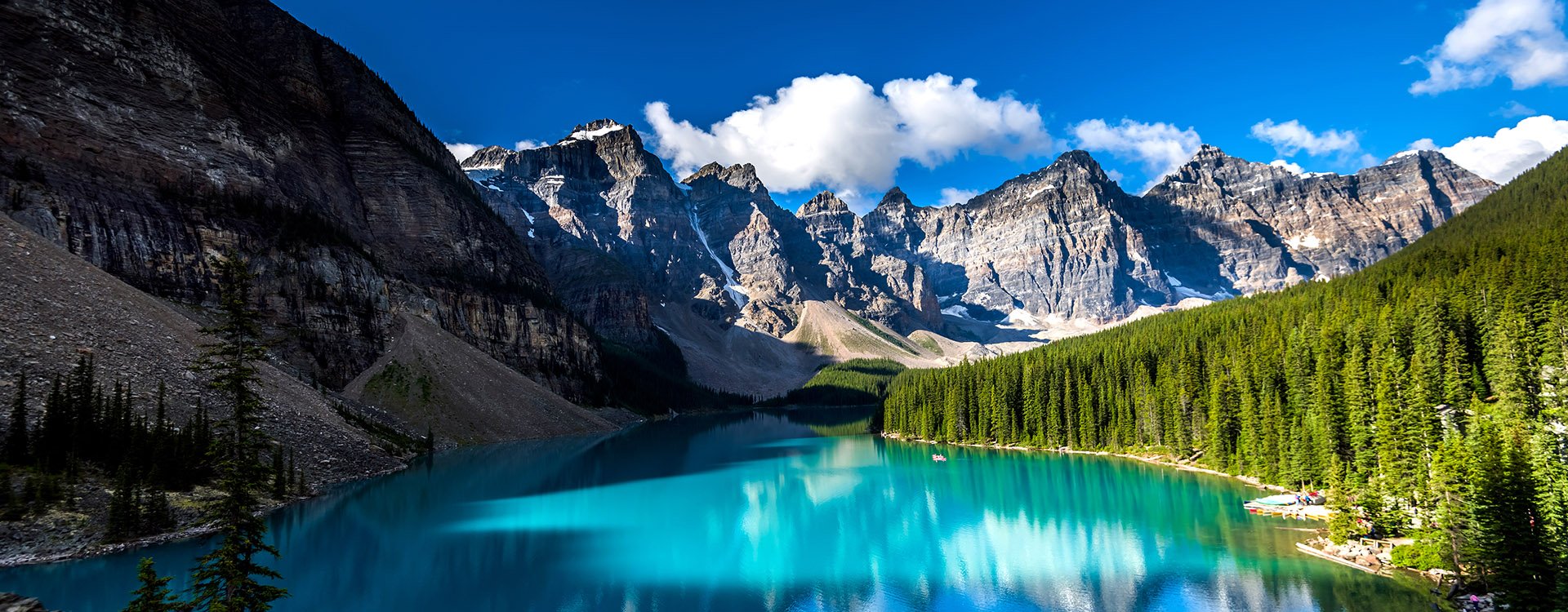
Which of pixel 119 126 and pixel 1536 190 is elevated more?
pixel 119 126

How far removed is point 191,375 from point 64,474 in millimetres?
16477

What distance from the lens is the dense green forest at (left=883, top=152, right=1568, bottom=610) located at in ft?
77.7

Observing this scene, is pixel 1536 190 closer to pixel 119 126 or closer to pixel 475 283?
pixel 475 283

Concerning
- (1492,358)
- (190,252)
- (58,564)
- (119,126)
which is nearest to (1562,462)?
(1492,358)

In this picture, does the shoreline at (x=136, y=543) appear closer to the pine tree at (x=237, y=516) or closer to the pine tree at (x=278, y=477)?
the pine tree at (x=278, y=477)

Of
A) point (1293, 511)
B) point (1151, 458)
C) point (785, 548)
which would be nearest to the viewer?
point (785, 548)

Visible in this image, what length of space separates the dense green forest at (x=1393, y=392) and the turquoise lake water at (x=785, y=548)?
12.7ft

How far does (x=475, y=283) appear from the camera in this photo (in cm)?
12256

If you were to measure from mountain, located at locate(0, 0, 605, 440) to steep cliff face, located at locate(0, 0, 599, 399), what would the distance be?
0.69ft

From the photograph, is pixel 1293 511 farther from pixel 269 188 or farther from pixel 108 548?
pixel 269 188

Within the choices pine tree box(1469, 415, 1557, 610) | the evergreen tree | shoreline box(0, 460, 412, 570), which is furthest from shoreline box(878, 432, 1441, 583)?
the evergreen tree

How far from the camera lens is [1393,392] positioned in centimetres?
3681

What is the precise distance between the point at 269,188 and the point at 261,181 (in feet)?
3.92

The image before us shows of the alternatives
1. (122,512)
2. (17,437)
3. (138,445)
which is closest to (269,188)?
(138,445)
